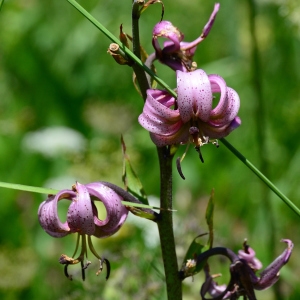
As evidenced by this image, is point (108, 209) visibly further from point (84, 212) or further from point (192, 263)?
point (192, 263)

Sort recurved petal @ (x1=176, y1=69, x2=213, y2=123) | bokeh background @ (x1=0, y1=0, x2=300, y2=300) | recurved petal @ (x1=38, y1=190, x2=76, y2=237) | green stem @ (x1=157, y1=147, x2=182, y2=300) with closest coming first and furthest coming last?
1. recurved petal @ (x1=176, y1=69, x2=213, y2=123)
2. recurved petal @ (x1=38, y1=190, x2=76, y2=237)
3. green stem @ (x1=157, y1=147, x2=182, y2=300)
4. bokeh background @ (x1=0, y1=0, x2=300, y2=300)

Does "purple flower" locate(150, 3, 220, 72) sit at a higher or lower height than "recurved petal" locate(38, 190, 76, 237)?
higher

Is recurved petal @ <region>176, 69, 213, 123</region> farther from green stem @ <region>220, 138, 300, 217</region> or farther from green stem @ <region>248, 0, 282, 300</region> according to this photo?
green stem @ <region>248, 0, 282, 300</region>

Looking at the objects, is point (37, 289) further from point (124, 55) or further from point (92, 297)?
point (124, 55)

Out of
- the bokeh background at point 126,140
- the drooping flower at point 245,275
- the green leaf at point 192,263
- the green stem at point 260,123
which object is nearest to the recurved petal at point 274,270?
the drooping flower at point 245,275

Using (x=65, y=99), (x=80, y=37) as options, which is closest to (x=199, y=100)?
(x=65, y=99)

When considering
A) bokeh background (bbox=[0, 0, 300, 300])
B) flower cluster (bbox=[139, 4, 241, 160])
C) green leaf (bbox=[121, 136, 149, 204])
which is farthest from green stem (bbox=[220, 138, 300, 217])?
bokeh background (bbox=[0, 0, 300, 300])
